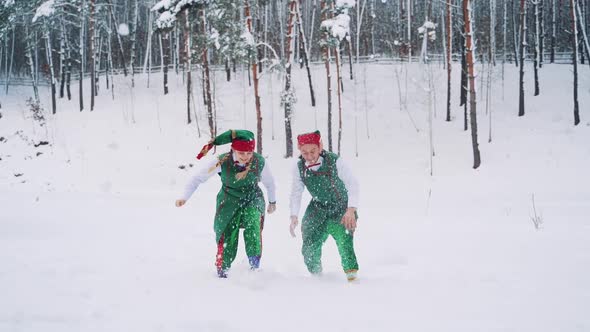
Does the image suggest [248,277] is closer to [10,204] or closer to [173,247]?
[173,247]

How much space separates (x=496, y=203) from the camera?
1190cm

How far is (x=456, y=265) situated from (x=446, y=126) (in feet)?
61.5

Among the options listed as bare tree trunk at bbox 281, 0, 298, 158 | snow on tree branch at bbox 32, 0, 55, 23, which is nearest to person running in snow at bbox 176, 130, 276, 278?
bare tree trunk at bbox 281, 0, 298, 158

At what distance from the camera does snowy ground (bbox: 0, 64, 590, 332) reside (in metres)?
2.96

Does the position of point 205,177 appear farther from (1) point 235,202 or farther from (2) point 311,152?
(2) point 311,152

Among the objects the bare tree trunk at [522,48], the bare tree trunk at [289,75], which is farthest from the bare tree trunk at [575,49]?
the bare tree trunk at [289,75]

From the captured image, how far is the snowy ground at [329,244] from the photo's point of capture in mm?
2965

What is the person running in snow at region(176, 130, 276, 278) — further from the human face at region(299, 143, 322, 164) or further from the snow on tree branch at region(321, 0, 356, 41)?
the snow on tree branch at region(321, 0, 356, 41)

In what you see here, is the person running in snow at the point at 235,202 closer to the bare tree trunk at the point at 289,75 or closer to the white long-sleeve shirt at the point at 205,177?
the white long-sleeve shirt at the point at 205,177

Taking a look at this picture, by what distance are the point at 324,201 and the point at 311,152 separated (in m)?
0.57

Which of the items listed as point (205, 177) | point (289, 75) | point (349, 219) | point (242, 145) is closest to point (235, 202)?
point (205, 177)

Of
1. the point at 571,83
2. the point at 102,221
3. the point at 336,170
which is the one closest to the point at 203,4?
the point at 102,221

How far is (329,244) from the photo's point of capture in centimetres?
652

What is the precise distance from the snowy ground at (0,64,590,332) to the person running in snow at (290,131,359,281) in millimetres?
316
